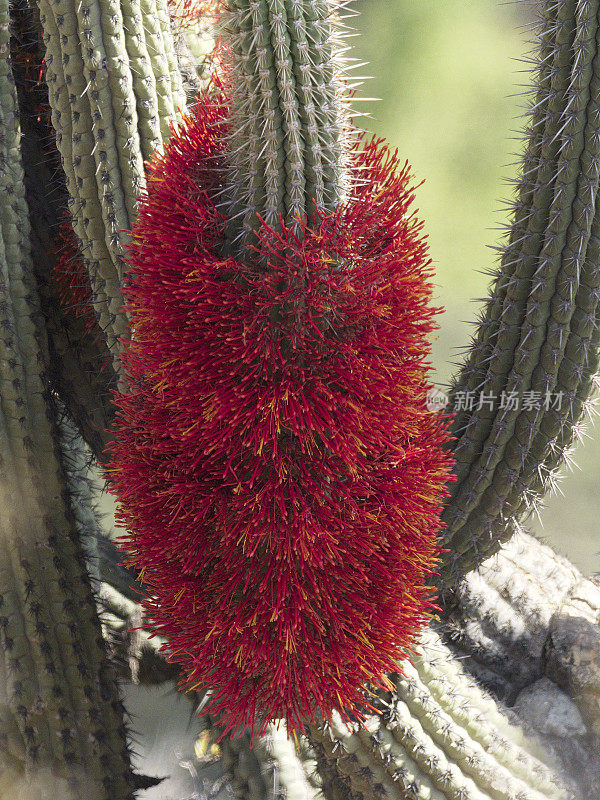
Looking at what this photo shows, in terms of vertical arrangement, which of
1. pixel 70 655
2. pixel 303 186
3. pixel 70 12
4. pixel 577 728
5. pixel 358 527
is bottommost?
pixel 577 728

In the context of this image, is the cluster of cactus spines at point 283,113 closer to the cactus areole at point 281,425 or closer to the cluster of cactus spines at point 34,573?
the cactus areole at point 281,425

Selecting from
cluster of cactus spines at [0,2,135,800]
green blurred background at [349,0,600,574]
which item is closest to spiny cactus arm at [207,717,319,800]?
cluster of cactus spines at [0,2,135,800]

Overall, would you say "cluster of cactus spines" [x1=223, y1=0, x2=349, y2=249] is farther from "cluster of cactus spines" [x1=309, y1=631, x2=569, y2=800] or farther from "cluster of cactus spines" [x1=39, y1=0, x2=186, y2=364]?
"cluster of cactus spines" [x1=309, y1=631, x2=569, y2=800]

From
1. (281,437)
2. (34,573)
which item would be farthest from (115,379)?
(281,437)

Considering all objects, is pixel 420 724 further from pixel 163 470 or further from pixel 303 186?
pixel 303 186

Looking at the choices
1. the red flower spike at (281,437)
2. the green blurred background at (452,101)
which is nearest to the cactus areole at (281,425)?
the red flower spike at (281,437)

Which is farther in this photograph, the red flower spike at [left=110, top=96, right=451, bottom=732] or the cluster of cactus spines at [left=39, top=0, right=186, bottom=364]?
the cluster of cactus spines at [left=39, top=0, right=186, bottom=364]

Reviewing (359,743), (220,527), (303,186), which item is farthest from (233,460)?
(359,743)
